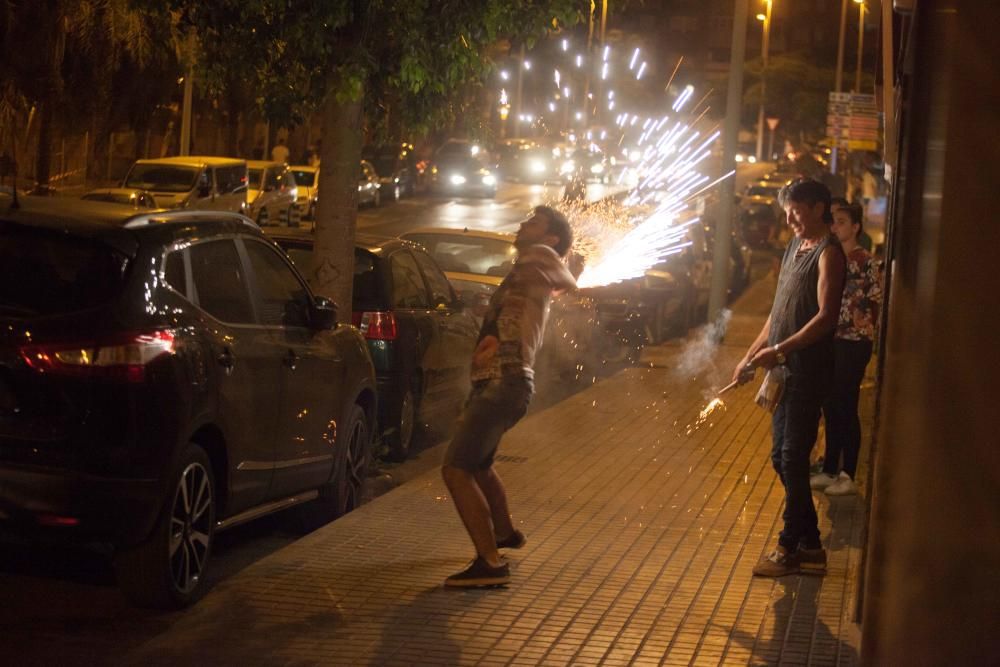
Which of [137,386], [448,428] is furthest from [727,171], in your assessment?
[137,386]

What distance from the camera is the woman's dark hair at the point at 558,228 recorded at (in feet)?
23.0

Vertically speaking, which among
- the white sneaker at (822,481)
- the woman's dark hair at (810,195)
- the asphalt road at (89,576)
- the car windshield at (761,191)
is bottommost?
the asphalt road at (89,576)

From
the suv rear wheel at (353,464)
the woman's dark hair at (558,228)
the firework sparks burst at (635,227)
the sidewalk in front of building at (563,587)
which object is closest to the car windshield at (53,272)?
the sidewalk in front of building at (563,587)

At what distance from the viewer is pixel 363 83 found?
9.82 meters

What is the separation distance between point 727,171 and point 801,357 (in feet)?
43.0

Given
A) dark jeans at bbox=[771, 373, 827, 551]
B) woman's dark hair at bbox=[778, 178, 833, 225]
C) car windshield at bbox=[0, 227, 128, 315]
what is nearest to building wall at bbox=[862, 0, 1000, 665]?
car windshield at bbox=[0, 227, 128, 315]

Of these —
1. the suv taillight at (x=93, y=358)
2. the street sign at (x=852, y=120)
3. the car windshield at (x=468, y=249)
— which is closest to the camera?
the suv taillight at (x=93, y=358)

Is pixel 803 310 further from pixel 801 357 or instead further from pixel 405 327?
pixel 405 327

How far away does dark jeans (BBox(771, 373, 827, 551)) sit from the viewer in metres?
7.14

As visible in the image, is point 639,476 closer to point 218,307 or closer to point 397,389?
point 397,389

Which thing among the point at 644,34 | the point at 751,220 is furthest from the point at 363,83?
the point at 644,34

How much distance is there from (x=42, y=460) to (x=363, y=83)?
4581mm

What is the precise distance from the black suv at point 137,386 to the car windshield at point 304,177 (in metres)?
34.9

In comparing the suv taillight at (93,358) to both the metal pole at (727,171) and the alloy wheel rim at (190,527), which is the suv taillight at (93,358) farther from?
the metal pole at (727,171)
